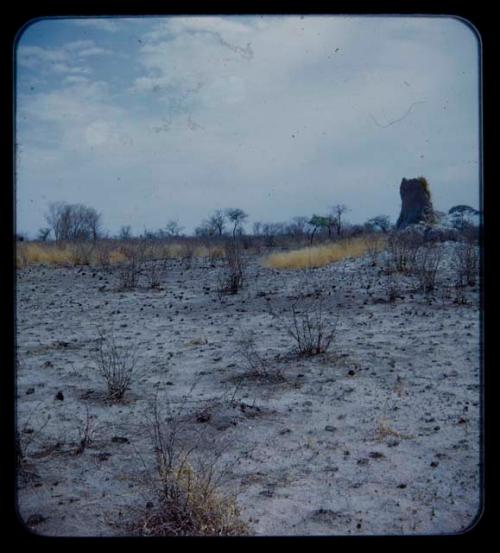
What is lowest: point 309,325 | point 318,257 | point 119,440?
point 119,440

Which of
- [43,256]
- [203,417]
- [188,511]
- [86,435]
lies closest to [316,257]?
[43,256]

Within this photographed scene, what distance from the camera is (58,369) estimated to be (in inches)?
219

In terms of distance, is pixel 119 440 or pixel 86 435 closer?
pixel 86 435

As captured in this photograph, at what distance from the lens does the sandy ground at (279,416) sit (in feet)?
9.73

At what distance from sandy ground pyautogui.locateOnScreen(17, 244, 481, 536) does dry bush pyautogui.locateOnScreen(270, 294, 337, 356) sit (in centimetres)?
11

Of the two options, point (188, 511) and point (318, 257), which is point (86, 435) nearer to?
point (188, 511)

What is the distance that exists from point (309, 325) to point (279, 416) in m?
1.73

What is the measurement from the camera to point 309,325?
19.3 ft

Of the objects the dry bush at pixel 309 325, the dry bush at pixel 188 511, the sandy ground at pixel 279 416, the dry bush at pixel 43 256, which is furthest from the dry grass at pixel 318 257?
the dry bush at pixel 188 511

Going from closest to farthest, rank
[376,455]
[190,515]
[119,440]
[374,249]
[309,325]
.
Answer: [190,515] < [376,455] < [119,440] < [309,325] < [374,249]

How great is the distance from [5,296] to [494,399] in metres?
1.87

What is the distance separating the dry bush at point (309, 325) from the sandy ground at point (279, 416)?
106mm

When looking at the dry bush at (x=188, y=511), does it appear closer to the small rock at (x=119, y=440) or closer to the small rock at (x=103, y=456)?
the small rock at (x=103, y=456)
